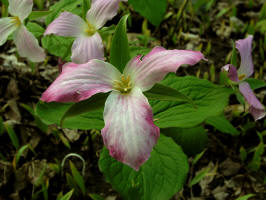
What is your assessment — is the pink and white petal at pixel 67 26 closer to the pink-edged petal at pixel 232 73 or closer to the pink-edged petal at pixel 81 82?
the pink-edged petal at pixel 81 82

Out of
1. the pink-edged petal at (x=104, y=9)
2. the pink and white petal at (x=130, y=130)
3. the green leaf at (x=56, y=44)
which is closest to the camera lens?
the pink and white petal at (x=130, y=130)

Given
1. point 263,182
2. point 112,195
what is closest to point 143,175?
point 112,195

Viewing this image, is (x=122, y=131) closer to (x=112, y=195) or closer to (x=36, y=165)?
(x=112, y=195)

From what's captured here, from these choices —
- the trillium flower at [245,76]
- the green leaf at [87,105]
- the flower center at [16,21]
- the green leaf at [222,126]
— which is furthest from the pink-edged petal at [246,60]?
the flower center at [16,21]

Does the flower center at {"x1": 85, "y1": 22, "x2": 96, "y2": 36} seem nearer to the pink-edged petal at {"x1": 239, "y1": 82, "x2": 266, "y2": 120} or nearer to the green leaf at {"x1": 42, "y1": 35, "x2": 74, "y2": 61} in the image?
the green leaf at {"x1": 42, "y1": 35, "x2": 74, "y2": 61}

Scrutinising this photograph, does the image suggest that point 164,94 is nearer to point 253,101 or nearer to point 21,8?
point 253,101

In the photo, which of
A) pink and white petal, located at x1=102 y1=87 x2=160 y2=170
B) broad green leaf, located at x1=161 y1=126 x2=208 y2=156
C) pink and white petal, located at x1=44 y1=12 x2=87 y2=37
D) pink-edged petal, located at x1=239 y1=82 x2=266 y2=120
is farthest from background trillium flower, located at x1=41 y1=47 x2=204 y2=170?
broad green leaf, located at x1=161 y1=126 x2=208 y2=156

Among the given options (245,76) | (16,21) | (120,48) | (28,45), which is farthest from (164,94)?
(16,21)
